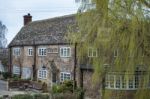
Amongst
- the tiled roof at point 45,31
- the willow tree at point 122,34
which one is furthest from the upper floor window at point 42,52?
the willow tree at point 122,34

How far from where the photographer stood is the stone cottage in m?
46.7

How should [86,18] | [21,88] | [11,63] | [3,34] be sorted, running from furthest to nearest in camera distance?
[3,34], [11,63], [21,88], [86,18]

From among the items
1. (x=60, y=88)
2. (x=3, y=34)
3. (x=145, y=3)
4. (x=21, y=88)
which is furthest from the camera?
(x=3, y=34)

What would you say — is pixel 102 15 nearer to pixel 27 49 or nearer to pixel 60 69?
pixel 60 69

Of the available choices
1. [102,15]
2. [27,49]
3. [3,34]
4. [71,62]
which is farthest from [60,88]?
[3,34]

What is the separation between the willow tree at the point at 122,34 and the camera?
2305 cm

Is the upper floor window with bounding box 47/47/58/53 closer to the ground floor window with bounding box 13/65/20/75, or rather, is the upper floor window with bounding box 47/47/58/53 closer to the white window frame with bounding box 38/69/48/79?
the white window frame with bounding box 38/69/48/79

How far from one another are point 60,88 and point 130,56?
1892 centimetres

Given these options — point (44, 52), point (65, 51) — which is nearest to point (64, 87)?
point (65, 51)

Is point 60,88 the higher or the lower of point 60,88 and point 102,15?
the lower

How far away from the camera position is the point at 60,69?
4756cm

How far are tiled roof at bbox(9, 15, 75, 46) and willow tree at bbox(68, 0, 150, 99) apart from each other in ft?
70.0

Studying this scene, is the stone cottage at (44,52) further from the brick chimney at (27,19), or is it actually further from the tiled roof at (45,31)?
the brick chimney at (27,19)

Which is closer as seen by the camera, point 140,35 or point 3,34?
point 140,35
